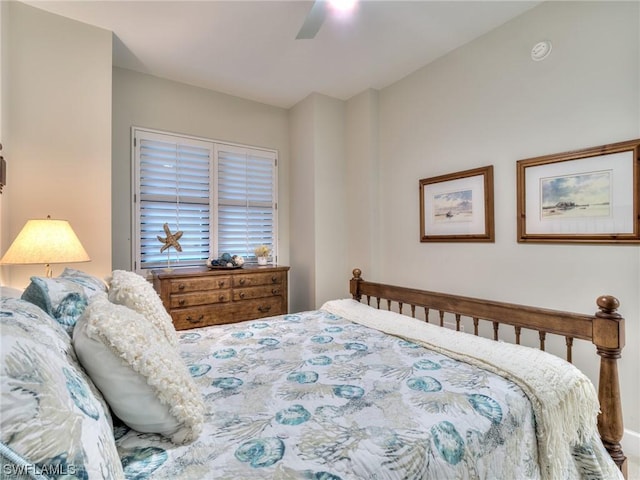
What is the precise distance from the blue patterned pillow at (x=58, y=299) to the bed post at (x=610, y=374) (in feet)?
6.46

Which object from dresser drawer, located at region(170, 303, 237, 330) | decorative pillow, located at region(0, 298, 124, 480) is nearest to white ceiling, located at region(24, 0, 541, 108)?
dresser drawer, located at region(170, 303, 237, 330)

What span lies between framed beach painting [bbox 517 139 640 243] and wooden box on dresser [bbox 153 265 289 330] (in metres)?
2.31

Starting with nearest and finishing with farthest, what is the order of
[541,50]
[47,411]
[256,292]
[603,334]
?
[47,411], [603,334], [541,50], [256,292]

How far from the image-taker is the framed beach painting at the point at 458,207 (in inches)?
99.0

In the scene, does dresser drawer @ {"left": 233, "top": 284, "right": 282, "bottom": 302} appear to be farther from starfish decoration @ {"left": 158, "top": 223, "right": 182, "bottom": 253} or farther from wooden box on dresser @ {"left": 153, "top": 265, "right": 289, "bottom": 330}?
starfish decoration @ {"left": 158, "top": 223, "right": 182, "bottom": 253}

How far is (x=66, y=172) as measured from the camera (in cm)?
234

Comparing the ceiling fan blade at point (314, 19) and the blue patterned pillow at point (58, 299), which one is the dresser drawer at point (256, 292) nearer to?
the blue patterned pillow at point (58, 299)

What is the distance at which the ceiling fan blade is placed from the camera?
1686 mm

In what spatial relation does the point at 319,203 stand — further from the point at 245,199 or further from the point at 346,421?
the point at 346,421

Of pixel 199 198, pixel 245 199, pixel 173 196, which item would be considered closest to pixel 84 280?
pixel 173 196

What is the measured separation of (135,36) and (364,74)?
81.8 inches

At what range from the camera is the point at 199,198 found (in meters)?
3.43

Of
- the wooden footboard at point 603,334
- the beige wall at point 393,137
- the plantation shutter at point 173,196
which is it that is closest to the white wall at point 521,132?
the beige wall at point 393,137

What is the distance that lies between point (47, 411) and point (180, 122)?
3380mm
